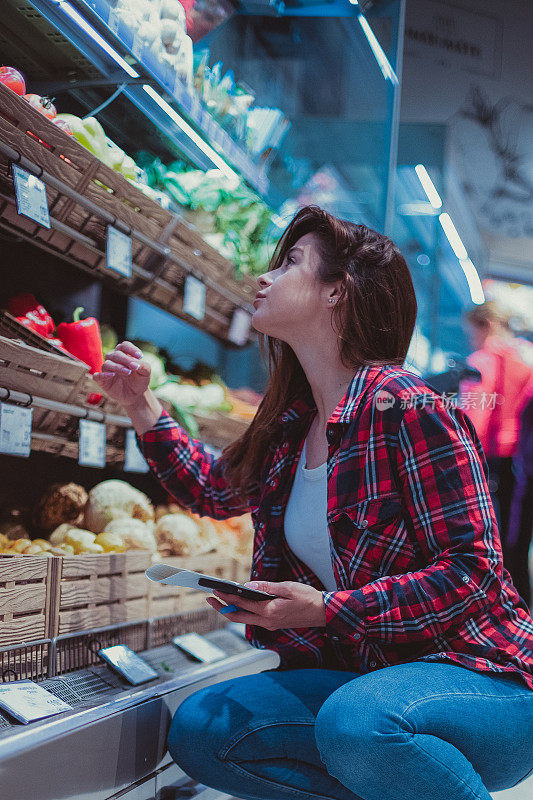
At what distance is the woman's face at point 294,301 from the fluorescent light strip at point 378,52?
96 cm

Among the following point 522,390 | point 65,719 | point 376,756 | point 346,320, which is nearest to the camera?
point 376,756

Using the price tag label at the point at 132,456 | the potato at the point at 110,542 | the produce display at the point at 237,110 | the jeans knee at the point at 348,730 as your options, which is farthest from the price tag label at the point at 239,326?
the jeans knee at the point at 348,730

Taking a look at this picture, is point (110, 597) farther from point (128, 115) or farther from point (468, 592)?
point (128, 115)

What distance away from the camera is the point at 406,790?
1.24m

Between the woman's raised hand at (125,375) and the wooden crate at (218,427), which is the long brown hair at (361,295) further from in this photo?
the wooden crate at (218,427)

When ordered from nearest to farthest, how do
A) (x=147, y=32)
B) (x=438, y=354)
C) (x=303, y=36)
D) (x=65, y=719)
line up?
1. (x=65, y=719)
2. (x=147, y=32)
3. (x=438, y=354)
4. (x=303, y=36)

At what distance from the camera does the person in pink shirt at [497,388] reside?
217cm

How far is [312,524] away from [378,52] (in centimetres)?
167

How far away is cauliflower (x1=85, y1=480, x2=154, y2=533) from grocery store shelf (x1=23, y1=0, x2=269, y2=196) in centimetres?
106

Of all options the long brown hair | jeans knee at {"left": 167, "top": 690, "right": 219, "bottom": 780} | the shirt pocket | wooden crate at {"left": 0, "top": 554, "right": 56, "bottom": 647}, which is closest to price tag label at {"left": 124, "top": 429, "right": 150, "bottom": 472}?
the long brown hair

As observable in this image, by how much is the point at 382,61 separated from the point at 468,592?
183 centimetres

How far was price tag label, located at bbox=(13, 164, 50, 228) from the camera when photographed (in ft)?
5.13

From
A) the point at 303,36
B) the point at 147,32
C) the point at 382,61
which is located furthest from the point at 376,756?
the point at 303,36

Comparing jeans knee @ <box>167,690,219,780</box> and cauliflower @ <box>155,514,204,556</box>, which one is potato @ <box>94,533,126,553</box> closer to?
cauliflower @ <box>155,514,204,556</box>
